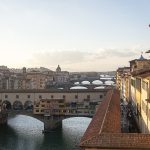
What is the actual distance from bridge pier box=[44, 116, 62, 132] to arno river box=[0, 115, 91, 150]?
730 mm

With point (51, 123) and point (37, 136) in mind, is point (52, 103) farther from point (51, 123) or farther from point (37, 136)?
point (37, 136)

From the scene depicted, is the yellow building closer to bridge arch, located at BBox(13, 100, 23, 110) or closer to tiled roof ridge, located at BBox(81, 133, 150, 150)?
tiled roof ridge, located at BBox(81, 133, 150, 150)

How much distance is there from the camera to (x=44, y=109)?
50.2 meters

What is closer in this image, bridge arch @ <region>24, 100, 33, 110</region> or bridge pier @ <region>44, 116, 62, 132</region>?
bridge pier @ <region>44, 116, 62, 132</region>

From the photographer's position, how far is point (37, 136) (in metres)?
42.1

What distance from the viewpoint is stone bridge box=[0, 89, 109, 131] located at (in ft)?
161

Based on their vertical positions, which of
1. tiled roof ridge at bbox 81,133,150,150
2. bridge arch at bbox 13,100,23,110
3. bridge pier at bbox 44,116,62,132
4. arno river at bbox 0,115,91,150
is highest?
tiled roof ridge at bbox 81,133,150,150

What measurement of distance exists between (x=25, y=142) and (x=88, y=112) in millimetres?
12622

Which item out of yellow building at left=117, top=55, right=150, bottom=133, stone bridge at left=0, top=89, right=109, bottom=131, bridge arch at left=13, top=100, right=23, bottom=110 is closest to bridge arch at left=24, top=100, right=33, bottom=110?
stone bridge at left=0, top=89, right=109, bottom=131

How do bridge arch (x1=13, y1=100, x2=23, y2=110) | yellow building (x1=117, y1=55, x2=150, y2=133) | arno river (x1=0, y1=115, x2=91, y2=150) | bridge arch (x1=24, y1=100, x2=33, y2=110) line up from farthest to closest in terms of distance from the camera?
bridge arch (x1=13, y1=100, x2=23, y2=110) → bridge arch (x1=24, y1=100, x2=33, y2=110) → arno river (x1=0, y1=115, x2=91, y2=150) → yellow building (x1=117, y1=55, x2=150, y2=133)


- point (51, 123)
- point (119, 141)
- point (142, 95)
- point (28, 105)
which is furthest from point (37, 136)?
point (119, 141)

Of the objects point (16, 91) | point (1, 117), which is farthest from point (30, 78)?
point (1, 117)

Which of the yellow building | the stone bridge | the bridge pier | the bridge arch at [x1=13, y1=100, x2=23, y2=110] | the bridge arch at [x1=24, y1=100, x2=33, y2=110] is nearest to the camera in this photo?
the yellow building

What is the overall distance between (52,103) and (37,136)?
9779mm
